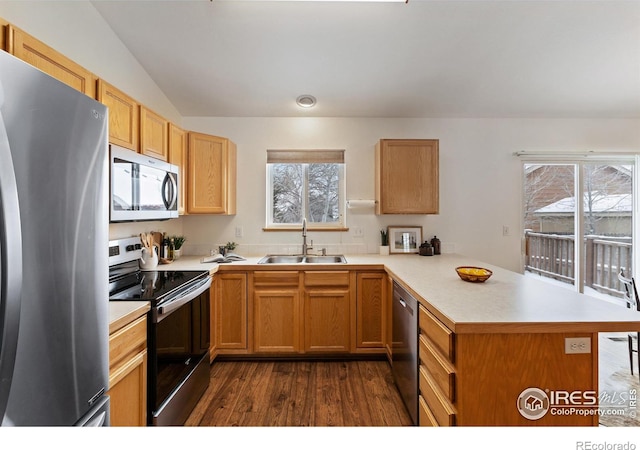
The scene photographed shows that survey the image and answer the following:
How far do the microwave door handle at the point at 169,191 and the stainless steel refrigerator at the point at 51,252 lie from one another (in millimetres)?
1290

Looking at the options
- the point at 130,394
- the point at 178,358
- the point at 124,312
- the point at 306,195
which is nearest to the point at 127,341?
the point at 124,312

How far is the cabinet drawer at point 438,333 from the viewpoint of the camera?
1.28m

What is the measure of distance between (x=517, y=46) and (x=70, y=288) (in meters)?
3.22

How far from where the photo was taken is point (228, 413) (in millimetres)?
1978

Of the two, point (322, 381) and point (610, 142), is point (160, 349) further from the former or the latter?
point (610, 142)

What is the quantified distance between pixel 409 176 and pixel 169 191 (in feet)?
7.26

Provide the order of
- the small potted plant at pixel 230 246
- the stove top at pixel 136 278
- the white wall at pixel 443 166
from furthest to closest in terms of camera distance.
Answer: the white wall at pixel 443 166 < the small potted plant at pixel 230 246 < the stove top at pixel 136 278

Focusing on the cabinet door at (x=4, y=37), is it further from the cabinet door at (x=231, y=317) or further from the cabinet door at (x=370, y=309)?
the cabinet door at (x=370, y=309)

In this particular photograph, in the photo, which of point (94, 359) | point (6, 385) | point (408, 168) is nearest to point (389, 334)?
point (408, 168)

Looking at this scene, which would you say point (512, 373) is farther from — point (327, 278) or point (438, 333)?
point (327, 278)

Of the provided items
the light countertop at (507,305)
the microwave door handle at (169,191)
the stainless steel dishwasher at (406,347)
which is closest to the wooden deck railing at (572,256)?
the light countertop at (507,305)

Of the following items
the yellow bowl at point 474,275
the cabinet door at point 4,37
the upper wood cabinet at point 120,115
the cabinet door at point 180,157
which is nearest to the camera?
the cabinet door at point 4,37

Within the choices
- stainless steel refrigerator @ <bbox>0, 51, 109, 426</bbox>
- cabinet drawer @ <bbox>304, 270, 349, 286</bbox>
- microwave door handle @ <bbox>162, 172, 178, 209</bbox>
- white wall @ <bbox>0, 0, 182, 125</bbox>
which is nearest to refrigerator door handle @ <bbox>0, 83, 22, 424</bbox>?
stainless steel refrigerator @ <bbox>0, 51, 109, 426</bbox>

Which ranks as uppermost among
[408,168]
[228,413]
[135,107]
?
[135,107]
